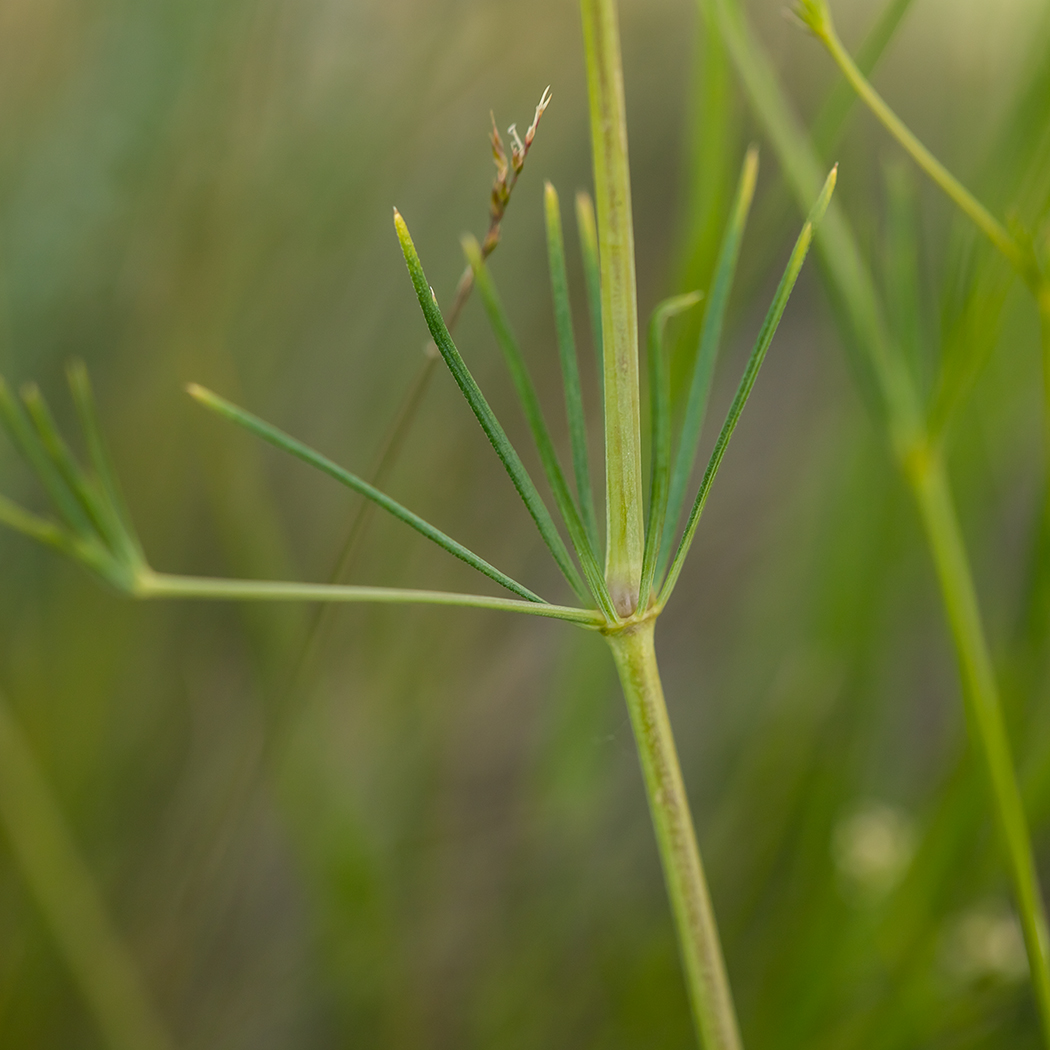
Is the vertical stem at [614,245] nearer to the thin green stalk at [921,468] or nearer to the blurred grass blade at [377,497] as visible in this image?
the blurred grass blade at [377,497]

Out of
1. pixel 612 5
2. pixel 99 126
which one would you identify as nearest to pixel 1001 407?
pixel 612 5

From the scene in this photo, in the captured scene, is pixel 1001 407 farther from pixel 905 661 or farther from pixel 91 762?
pixel 91 762

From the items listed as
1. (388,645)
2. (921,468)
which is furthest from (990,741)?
(388,645)

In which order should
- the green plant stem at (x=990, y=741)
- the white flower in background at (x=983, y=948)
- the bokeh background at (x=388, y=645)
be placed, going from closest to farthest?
the green plant stem at (x=990, y=741)
the white flower in background at (x=983, y=948)
the bokeh background at (x=388, y=645)

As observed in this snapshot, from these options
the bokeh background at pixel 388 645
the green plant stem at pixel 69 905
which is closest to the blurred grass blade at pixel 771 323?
the bokeh background at pixel 388 645

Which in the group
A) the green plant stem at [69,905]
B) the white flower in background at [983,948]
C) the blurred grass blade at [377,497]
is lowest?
the green plant stem at [69,905]
